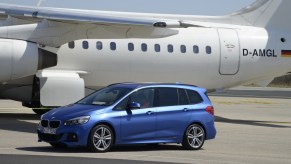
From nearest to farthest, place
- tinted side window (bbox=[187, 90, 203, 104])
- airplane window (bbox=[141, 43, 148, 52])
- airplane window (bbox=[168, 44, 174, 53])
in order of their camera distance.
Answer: tinted side window (bbox=[187, 90, 203, 104]) < airplane window (bbox=[141, 43, 148, 52]) < airplane window (bbox=[168, 44, 174, 53])

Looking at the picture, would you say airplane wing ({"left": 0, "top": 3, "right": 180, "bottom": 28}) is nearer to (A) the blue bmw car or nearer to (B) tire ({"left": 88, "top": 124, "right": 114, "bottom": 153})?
(A) the blue bmw car

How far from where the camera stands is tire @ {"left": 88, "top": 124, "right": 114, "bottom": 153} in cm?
1512

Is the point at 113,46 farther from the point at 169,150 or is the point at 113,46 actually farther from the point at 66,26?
the point at 169,150

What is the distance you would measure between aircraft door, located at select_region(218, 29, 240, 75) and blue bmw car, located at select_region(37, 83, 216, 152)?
377 inches

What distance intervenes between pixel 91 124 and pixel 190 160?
216 cm

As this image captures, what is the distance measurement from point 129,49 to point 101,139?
33.6 feet

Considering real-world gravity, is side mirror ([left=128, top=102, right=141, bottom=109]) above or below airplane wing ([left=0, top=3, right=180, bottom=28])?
below

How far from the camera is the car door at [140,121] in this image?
1562 cm

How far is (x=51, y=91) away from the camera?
894 inches

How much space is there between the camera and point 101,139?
1526 cm

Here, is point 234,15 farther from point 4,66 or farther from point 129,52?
point 4,66

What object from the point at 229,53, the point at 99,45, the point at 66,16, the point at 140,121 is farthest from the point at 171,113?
the point at 229,53

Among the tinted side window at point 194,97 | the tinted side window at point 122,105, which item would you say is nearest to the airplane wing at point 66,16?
the tinted side window at point 194,97

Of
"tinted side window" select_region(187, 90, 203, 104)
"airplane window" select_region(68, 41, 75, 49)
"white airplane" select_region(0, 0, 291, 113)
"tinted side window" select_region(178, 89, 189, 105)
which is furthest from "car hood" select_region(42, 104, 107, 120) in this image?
"airplane window" select_region(68, 41, 75, 49)
